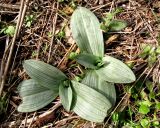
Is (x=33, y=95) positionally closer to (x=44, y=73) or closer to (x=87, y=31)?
(x=44, y=73)

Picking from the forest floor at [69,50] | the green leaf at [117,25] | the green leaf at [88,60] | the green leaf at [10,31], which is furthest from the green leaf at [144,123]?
the green leaf at [10,31]

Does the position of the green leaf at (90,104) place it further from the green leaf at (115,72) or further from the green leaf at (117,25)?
the green leaf at (117,25)

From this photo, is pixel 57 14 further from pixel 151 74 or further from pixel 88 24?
pixel 151 74

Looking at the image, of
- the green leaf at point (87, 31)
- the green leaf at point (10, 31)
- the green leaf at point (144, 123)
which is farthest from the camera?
the green leaf at point (10, 31)

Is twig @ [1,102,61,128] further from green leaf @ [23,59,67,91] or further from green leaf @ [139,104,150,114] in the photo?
green leaf @ [139,104,150,114]

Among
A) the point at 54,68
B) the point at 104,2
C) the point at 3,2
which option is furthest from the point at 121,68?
the point at 3,2
